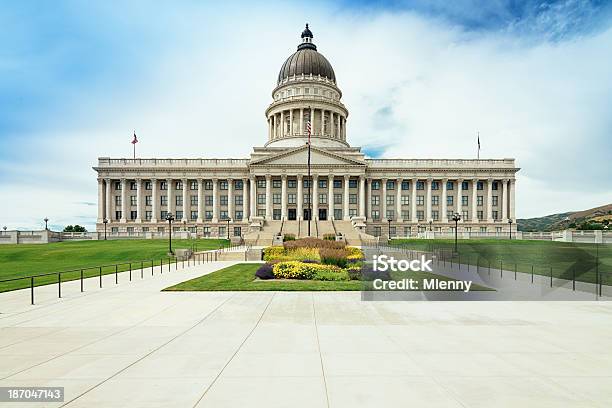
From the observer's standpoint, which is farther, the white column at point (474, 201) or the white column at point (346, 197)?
the white column at point (474, 201)

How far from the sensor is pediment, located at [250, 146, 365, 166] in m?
80.3

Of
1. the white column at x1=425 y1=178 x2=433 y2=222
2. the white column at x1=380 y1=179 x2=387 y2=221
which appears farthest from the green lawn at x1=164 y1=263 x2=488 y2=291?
the white column at x1=425 y1=178 x2=433 y2=222

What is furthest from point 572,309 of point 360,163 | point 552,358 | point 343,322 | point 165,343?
point 360,163

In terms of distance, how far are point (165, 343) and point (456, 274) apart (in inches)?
812

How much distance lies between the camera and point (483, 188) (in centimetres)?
8744

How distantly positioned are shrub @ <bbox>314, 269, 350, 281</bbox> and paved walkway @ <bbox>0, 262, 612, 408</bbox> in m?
6.79

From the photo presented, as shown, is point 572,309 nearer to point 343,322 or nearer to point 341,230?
point 343,322

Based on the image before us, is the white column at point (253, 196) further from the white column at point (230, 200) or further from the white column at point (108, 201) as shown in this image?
the white column at point (108, 201)

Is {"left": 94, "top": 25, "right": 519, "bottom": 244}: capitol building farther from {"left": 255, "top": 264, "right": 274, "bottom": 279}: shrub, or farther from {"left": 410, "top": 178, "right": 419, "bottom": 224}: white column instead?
{"left": 255, "top": 264, "right": 274, "bottom": 279}: shrub

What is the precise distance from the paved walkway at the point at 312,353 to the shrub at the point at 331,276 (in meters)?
6.79

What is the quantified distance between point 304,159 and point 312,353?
73.2 meters

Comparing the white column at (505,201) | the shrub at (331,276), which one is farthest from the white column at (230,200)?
the white column at (505,201)

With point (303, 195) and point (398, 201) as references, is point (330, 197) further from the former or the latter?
point (398, 201)

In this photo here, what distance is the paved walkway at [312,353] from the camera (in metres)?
6.47
